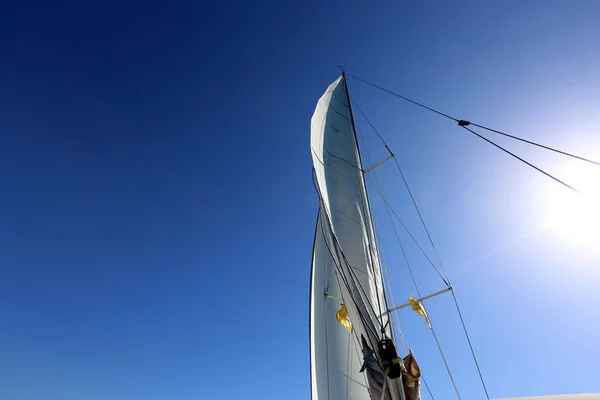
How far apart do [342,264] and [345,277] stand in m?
0.22

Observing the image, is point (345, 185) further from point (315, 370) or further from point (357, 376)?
point (315, 370)

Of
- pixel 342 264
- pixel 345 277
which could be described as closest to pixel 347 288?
pixel 345 277

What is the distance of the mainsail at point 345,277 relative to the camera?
449 centimetres

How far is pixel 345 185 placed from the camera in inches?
309

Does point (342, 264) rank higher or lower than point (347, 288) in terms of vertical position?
higher

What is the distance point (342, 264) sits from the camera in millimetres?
4949

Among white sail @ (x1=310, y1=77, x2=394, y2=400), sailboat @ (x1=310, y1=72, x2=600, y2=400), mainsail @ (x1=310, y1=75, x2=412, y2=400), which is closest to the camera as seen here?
sailboat @ (x1=310, y1=72, x2=600, y2=400)

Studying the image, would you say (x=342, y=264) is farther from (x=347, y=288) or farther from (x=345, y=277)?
(x=347, y=288)

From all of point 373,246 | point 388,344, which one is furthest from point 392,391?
point 373,246

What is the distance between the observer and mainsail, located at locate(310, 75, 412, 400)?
14.7ft

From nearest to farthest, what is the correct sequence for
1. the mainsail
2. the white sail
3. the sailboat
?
the sailboat
the mainsail
the white sail

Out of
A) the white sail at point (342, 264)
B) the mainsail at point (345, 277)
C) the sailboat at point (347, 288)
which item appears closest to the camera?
the sailboat at point (347, 288)

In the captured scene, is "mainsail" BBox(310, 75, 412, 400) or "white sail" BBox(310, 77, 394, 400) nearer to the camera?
"mainsail" BBox(310, 75, 412, 400)

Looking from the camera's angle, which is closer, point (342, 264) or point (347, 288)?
point (347, 288)
